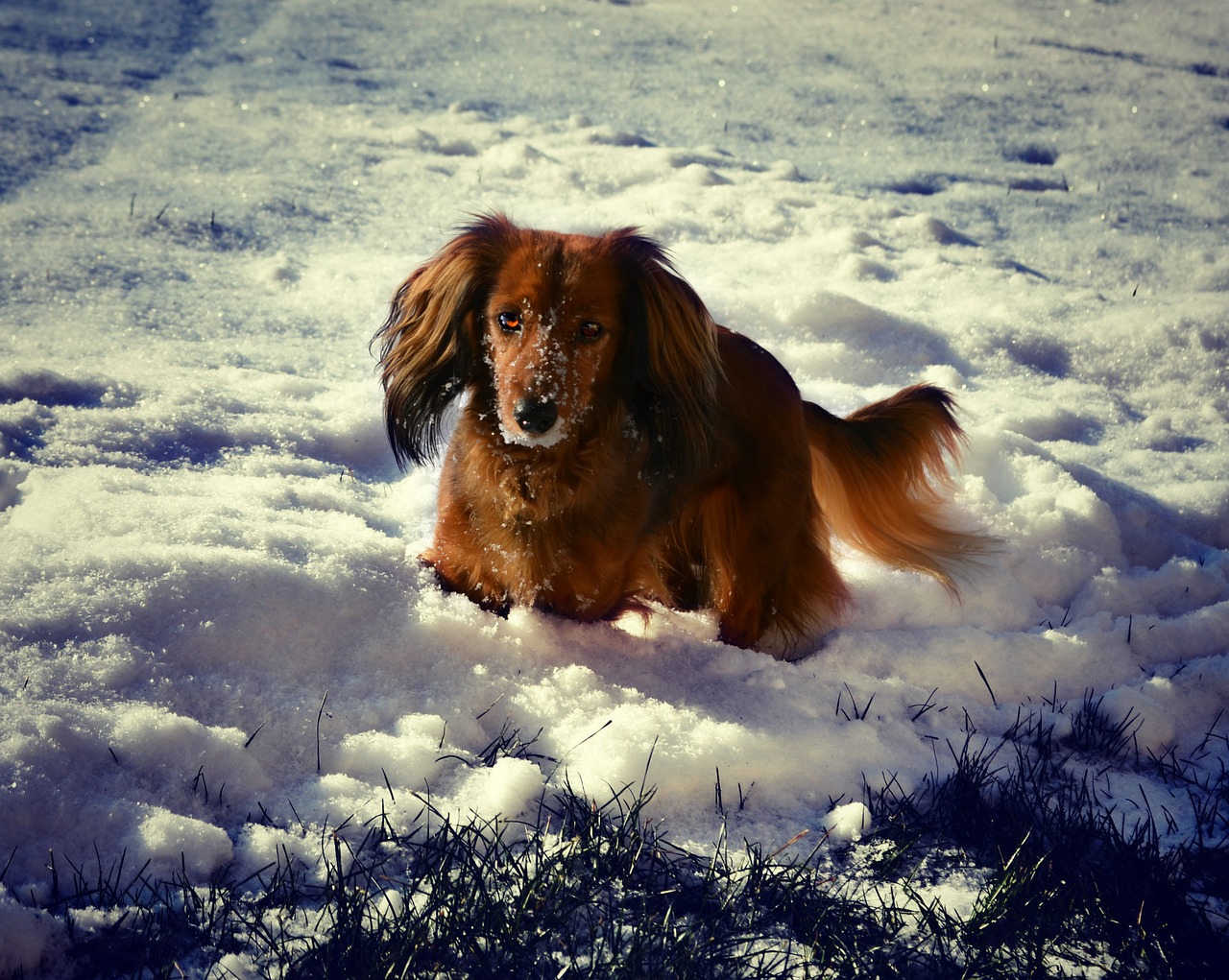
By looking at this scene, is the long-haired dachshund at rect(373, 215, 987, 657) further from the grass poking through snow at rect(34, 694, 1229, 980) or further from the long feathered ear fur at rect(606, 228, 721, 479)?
the grass poking through snow at rect(34, 694, 1229, 980)

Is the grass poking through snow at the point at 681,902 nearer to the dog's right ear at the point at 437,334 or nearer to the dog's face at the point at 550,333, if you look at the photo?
the dog's face at the point at 550,333

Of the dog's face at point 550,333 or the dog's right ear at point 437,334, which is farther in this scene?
the dog's right ear at point 437,334

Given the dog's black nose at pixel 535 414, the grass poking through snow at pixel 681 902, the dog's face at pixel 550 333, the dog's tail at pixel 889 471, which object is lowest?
the grass poking through snow at pixel 681 902

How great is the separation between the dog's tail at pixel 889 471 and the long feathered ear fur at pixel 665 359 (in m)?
0.60

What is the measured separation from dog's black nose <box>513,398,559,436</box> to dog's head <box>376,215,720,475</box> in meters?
0.04

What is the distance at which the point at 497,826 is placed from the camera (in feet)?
5.10

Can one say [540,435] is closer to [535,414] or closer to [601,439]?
[535,414]

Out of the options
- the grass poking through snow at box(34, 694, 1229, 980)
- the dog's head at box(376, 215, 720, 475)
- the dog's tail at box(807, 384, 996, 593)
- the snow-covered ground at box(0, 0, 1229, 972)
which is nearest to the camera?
the grass poking through snow at box(34, 694, 1229, 980)

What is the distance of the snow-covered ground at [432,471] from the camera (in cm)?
171

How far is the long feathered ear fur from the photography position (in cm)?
210

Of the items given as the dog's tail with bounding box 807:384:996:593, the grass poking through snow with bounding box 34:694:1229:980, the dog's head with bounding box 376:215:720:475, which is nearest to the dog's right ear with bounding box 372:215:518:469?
the dog's head with bounding box 376:215:720:475

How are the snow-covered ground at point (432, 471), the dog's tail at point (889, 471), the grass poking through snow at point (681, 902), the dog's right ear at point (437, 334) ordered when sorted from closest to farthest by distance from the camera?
the grass poking through snow at point (681, 902), the snow-covered ground at point (432, 471), the dog's right ear at point (437, 334), the dog's tail at point (889, 471)

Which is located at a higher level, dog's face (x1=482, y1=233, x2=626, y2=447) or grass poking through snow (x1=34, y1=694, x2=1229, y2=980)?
dog's face (x1=482, y1=233, x2=626, y2=447)

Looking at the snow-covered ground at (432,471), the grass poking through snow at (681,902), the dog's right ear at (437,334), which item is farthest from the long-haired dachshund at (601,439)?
the grass poking through snow at (681,902)
